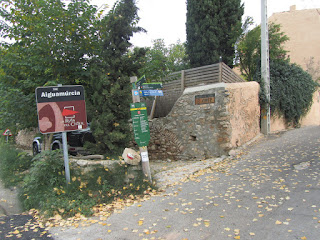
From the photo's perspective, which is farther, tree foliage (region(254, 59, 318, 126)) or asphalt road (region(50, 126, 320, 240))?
tree foliage (region(254, 59, 318, 126))

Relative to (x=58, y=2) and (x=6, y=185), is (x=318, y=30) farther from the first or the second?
(x=6, y=185)

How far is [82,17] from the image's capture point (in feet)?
21.4

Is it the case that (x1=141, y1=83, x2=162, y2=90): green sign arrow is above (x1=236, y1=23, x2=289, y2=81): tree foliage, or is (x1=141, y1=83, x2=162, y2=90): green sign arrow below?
below

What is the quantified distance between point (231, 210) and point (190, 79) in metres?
6.49

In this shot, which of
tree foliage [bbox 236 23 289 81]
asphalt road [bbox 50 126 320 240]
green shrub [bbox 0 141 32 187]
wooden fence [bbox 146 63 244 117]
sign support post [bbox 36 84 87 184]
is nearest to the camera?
asphalt road [bbox 50 126 320 240]

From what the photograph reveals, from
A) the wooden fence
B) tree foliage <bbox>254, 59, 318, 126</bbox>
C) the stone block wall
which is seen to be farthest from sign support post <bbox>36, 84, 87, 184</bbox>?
tree foliage <bbox>254, 59, 318, 126</bbox>

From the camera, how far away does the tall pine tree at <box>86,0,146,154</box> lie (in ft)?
20.5

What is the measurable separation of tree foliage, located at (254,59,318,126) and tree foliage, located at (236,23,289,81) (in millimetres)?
507

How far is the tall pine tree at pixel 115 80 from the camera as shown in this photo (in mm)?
6238

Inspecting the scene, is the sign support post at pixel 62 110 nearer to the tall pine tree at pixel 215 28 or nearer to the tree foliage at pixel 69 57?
the tree foliage at pixel 69 57

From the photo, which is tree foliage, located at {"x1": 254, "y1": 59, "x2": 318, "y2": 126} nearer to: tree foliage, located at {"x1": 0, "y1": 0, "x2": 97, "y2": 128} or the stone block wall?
the stone block wall

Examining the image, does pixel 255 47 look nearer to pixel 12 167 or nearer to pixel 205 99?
pixel 205 99

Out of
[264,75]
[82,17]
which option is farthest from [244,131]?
[82,17]

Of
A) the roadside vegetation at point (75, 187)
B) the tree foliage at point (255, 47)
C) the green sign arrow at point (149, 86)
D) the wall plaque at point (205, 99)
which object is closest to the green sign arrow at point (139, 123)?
the green sign arrow at point (149, 86)
